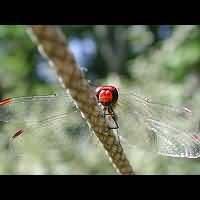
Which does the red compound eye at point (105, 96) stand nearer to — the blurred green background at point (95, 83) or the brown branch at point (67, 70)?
the blurred green background at point (95, 83)

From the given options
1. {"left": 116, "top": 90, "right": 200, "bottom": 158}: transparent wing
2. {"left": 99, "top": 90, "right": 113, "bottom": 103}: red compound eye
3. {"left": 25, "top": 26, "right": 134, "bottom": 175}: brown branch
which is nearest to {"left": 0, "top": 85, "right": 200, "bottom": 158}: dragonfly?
{"left": 116, "top": 90, "right": 200, "bottom": 158}: transparent wing

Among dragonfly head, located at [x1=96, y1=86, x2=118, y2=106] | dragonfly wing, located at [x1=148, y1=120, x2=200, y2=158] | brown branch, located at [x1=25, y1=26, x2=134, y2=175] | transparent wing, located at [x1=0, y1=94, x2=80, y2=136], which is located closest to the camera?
brown branch, located at [x1=25, y1=26, x2=134, y2=175]

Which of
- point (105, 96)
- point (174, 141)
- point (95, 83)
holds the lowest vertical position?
point (174, 141)

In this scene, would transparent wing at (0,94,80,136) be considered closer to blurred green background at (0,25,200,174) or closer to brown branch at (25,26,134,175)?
blurred green background at (0,25,200,174)

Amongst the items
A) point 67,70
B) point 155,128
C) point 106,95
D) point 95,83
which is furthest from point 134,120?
point 95,83

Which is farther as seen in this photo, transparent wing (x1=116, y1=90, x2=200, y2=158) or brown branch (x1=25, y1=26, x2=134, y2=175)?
transparent wing (x1=116, y1=90, x2=200, y2=158)

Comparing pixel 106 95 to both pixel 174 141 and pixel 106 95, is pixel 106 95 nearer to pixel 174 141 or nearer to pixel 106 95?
pixel 106 95
